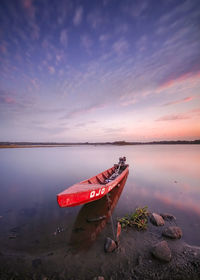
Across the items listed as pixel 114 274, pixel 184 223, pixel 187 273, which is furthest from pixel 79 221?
pixel 184 223

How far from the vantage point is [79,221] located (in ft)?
20.6

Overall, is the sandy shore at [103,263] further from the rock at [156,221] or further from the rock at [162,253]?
Answer: the rock at [156,221]

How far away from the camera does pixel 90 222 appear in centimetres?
614

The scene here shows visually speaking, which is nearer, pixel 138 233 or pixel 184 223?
Answer: pixel 138 233

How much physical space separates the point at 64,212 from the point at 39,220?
130 cm

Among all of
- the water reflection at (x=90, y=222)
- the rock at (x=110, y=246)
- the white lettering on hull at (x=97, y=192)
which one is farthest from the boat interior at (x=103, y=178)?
the rock at (x=110, y=246)

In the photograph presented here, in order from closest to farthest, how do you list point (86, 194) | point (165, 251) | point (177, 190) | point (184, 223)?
point (165, 251) → point (86, 194) → point (184, 223) → point (177, 190)

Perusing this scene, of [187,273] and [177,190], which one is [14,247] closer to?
[187,273]

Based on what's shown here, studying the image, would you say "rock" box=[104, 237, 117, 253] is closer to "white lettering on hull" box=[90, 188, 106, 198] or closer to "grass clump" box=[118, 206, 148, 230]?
"grass clump" box=[118, 206, 148, 230]

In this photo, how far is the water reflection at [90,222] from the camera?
4867mm

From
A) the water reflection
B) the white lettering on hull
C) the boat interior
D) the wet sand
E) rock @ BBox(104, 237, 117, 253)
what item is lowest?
the water reflection

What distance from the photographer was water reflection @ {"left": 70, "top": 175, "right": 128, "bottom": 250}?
4.87 m

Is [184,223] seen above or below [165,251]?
below

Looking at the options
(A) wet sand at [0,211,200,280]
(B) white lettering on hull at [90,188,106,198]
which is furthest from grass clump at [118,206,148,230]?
(B) white lettering on hull at [90,188,106,198]
